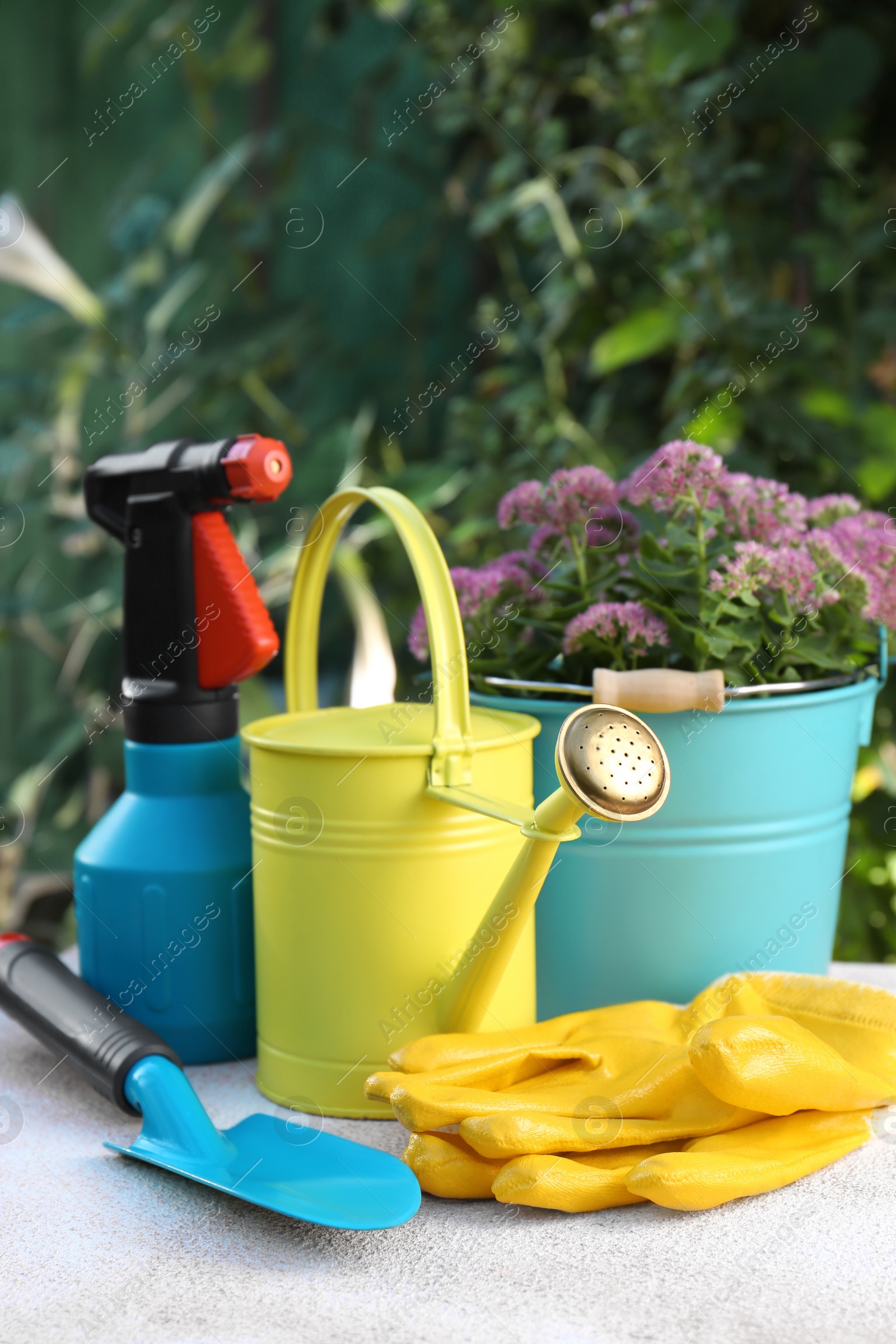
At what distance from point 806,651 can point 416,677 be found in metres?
0.30

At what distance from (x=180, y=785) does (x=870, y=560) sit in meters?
0.52

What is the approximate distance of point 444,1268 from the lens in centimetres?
60

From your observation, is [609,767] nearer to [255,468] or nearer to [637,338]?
[255,468]

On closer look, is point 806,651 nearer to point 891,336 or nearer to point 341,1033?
point 341,1033

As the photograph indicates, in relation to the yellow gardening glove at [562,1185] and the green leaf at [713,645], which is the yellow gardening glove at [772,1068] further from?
the green leaf at [713,645]

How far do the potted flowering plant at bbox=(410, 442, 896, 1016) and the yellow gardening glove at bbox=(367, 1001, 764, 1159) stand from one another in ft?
0.32

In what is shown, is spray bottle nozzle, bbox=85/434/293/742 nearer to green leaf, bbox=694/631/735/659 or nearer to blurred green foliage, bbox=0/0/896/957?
green leaf, bbox=694/631/735/659

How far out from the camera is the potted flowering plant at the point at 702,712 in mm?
831

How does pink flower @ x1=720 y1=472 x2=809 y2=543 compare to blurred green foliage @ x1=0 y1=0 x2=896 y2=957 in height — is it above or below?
below

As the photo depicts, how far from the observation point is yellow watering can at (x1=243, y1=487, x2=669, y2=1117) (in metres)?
0.73

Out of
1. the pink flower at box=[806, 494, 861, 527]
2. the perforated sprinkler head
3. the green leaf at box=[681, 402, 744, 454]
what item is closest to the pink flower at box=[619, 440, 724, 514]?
the pink flower at box=[806, 494, 861, 527]

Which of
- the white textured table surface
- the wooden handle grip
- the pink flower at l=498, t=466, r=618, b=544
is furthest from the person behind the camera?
the pink flower at l=498, t=466, r=618, b=544

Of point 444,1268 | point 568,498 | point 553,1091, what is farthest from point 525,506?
point 444,1268

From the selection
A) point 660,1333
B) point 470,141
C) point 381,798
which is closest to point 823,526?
point 381,798
